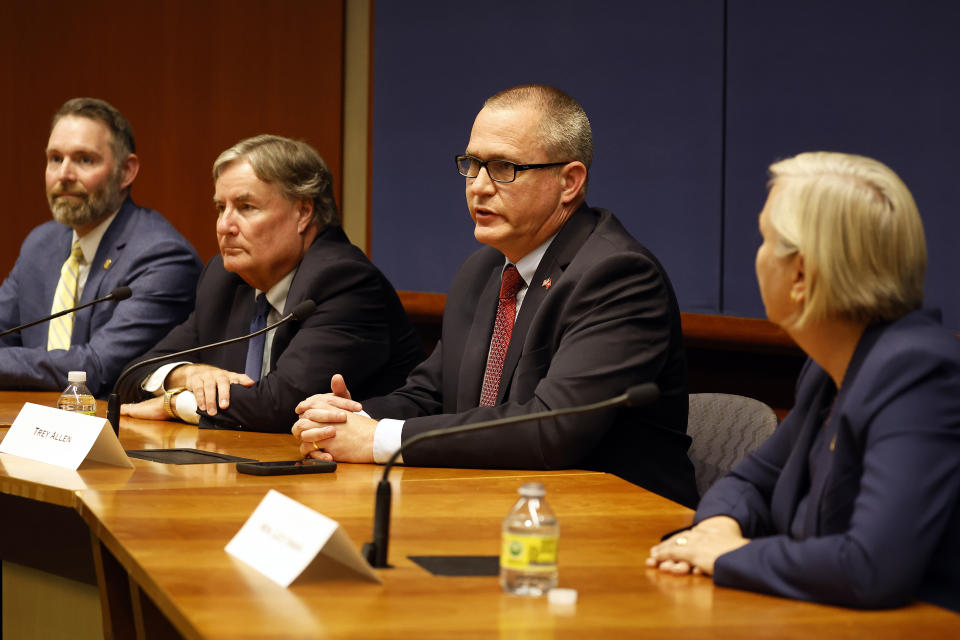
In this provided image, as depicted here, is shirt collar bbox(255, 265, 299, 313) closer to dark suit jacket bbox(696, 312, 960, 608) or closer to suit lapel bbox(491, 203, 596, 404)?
suit lapel bbox(491, 203, 596, 404)

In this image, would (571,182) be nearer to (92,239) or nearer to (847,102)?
(847,102)

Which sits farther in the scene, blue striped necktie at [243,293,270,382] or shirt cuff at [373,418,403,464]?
blue striped necktie at [243,293,270,382]

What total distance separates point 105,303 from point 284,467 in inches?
74.3

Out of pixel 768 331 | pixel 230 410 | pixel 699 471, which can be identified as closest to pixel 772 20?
pixel 768 331

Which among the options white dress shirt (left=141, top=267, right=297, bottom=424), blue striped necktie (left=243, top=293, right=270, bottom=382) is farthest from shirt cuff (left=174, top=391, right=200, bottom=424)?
blue striped necktie (left=243, top=293, right=270, bottom=382)

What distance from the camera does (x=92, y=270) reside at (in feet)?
13.1

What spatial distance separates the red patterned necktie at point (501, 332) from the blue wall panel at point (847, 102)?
1.10 m

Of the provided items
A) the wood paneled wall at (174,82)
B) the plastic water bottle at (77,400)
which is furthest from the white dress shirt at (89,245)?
the wood paneled wall at (174,82)

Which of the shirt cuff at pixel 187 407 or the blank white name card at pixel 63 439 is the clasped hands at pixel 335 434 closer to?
the blank white name card at pixel 63 439

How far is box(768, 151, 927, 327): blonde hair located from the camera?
147cm

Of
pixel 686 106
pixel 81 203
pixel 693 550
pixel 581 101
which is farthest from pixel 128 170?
pixel 693 550

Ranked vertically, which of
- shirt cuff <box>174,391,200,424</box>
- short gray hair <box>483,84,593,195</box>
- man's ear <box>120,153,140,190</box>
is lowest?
shirt cuff <box>174,391,200,424</box>

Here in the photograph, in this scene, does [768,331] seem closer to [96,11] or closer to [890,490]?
[890,490]

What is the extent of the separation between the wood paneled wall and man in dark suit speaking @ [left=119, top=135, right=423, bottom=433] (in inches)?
74.7
